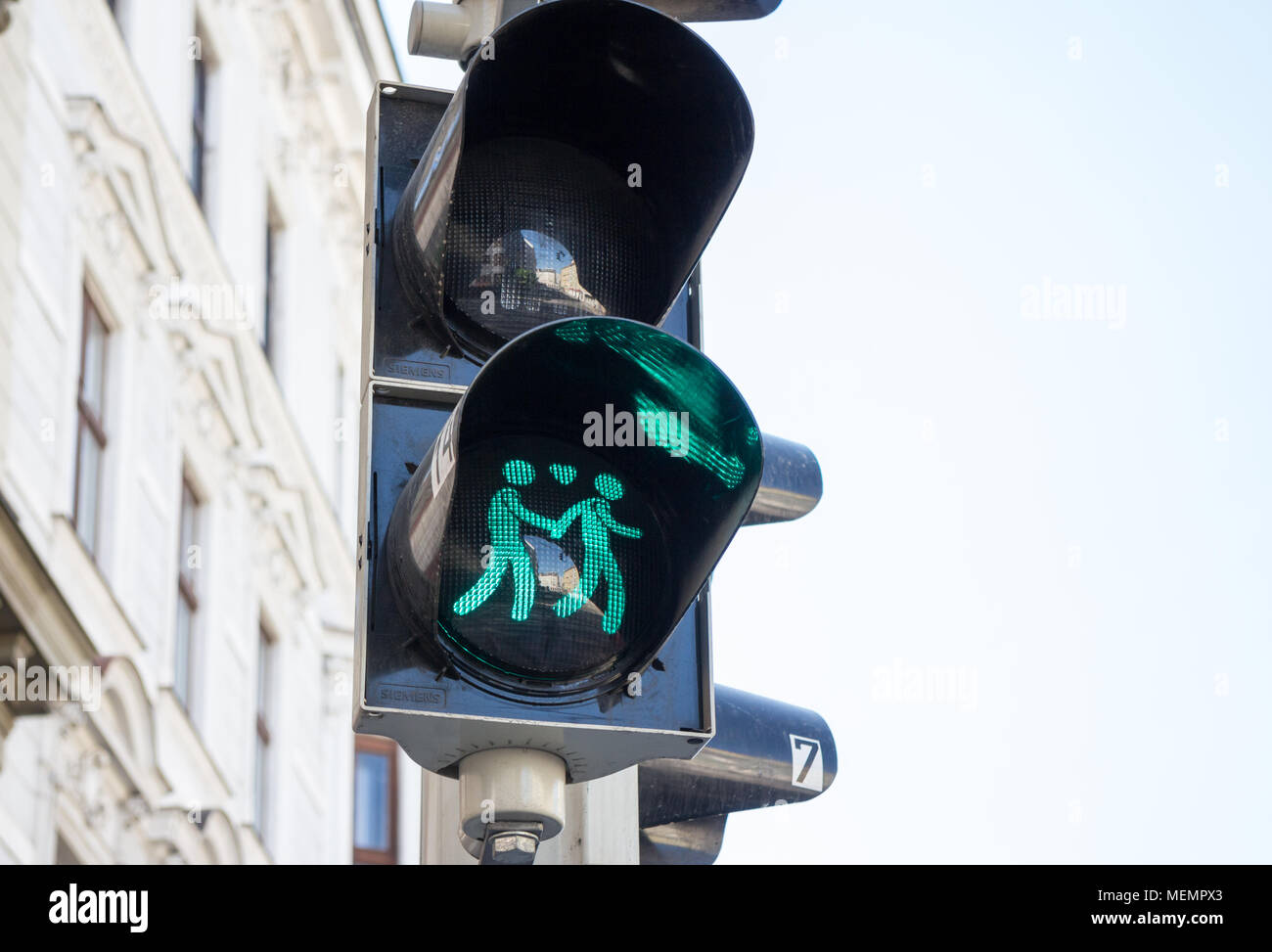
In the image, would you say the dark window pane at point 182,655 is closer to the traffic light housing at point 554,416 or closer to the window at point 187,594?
the window at point 187,594

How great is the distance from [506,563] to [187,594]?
17.1m

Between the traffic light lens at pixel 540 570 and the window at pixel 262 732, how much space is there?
60.6 feet

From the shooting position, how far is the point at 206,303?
66.9ft

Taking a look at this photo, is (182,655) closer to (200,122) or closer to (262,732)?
(262,732)

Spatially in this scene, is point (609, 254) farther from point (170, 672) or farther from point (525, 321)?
point (170, 672)

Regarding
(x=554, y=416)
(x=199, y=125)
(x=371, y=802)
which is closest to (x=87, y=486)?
(x=199, y=125)

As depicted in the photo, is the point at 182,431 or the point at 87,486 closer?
the point at 87,486

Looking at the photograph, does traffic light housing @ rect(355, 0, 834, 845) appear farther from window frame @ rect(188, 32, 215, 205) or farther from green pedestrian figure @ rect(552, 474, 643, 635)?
window frame @ rect(188, 32, 215, 205)

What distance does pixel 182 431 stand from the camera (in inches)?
778

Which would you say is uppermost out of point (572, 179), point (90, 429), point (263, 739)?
point (90, 429)

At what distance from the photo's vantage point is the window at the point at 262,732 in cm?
2131

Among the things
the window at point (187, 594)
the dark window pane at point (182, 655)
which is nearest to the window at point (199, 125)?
the window at point (187, 594)

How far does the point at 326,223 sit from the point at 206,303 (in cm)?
552
